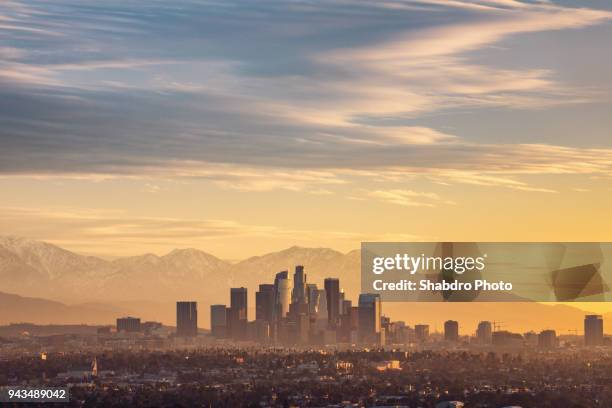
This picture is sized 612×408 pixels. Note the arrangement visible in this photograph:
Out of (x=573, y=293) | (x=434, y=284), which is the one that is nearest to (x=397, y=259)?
(x=434, y=284)

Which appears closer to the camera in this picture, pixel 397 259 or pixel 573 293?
pixel 397 259

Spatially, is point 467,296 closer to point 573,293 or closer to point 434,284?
point 434,284

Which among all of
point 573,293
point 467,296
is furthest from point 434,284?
point 573,293

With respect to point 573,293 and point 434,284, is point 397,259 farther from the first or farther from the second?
point 573,293

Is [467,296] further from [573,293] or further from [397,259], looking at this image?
[573,293]

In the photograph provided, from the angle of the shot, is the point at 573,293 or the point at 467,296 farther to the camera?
the point at 573,293
